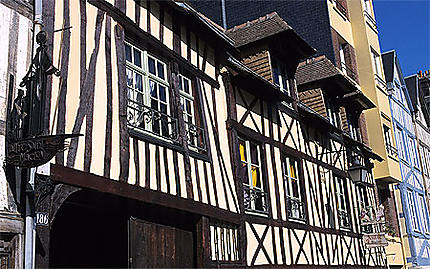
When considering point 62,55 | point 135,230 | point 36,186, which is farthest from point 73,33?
point 135,230

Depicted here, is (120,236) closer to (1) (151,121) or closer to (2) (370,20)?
(1) (151,121)

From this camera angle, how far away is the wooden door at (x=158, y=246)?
5.98 meters

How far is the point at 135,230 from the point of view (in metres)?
6.03

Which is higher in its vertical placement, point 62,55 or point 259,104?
point 259,104

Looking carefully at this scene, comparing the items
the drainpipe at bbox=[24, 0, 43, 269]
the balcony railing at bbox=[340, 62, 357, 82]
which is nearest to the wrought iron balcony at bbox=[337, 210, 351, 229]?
the balcony railing at bbox=[340, 62, 357, 82]

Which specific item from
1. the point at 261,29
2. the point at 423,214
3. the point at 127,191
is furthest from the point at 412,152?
the point at 127,191

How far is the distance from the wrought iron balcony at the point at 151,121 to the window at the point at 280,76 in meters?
4.67

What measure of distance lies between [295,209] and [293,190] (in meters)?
0.43

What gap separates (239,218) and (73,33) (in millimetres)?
3941

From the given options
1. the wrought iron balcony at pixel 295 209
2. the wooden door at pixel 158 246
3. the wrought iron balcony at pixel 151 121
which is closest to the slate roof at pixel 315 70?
the wrought iron balcony at pixel 295 209

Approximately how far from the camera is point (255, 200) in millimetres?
8969

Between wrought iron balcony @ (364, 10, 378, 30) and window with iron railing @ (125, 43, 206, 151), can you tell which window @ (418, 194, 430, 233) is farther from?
window with iron railing @ (125, 43, 206, 151)

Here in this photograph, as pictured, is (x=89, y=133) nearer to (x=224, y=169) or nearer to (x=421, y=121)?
(x=224, y=169)

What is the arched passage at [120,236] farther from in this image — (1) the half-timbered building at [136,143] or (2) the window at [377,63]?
(2) the window at [377,63]
